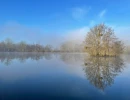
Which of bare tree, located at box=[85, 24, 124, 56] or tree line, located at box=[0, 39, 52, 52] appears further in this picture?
tree line, located at box=[0, 39, 52, 52]

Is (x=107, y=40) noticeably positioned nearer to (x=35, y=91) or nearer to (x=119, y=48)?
(x=119, y=48)

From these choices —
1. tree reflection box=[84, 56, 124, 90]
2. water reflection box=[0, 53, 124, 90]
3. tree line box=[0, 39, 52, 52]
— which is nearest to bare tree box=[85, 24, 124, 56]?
water reflection box=[0, 53, 124, 90]

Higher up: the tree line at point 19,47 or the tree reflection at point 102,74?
the tree line at point 19,47

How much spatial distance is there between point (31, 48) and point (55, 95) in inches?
3823

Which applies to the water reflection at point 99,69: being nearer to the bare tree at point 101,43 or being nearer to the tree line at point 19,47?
the bare tree at point 101,43

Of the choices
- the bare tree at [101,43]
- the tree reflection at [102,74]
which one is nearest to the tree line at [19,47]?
the bare tree at [101,43]

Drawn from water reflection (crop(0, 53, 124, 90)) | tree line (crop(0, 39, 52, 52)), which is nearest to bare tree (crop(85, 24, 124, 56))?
water reflection (crop(0, 53, 124, 90))

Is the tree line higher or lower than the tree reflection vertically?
higher

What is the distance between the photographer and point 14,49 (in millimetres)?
96875

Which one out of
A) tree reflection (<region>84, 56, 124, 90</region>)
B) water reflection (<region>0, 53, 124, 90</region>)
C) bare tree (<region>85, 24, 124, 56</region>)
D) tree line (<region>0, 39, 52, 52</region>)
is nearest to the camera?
tree reflection (<region>84, 56, 124, 90</region>)

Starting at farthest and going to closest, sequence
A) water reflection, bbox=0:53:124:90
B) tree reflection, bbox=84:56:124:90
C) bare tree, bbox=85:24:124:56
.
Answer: bare tree, bbox=85:24:124:56 → water reflection, bbox=0:53:124:90 → tree reflection, bbox=84:56:124:90

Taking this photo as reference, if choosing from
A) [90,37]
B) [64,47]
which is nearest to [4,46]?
[64,47]

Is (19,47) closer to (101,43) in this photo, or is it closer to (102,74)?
(101,43)

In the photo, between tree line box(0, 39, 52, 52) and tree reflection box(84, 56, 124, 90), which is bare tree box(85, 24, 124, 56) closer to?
tree reflection box(84, 56, 124, 90)
